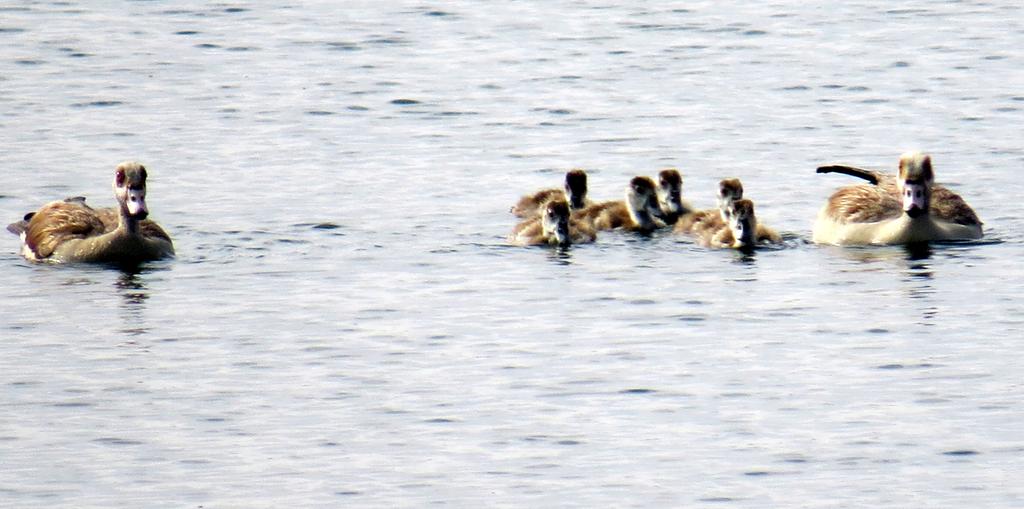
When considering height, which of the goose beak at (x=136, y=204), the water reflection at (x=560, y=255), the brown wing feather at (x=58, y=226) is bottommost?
the water reflection at (x=560, y=255)

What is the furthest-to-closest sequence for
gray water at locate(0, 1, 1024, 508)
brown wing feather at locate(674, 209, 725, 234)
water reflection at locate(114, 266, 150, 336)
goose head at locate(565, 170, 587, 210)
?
1. goose head at locate(565, 170, 587, 210)
2. brown wing feather at locate(674, 209, 725, 234)
3. water reflection at locate(114, 266, 150, 336)
4. gray water at locate(0, 1, 1024, 508)

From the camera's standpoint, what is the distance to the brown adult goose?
61.2ft

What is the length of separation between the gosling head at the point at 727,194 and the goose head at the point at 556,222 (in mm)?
1256

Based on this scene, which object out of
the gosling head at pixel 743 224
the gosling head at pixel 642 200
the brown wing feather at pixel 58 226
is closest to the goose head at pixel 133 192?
the brown wing feather at pixel 58 226

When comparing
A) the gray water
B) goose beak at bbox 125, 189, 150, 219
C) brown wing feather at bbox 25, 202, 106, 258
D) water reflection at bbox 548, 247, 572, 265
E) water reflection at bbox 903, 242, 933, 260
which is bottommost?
water reflection at bbox 903, 242, 933, 260

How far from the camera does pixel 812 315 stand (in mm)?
16094

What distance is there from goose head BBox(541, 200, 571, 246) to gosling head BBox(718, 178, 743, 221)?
1.26 meters

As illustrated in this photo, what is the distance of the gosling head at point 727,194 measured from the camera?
1930 centimetres

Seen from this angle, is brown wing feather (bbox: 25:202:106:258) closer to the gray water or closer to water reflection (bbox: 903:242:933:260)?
the gray water

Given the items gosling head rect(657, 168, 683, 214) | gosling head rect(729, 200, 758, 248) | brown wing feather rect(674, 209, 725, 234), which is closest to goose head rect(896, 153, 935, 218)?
gosling head rect(729, 200, 758, 248)

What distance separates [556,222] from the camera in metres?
18.9

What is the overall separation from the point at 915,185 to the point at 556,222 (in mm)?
2806

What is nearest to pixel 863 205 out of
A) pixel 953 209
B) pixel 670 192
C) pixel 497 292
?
pixel 953 209

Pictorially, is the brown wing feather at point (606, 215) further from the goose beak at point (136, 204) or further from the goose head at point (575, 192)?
the goose beak at point (136, 204)
